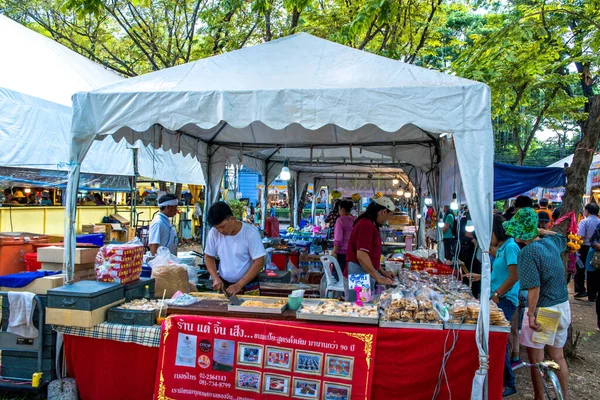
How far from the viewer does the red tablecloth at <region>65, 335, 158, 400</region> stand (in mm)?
3633

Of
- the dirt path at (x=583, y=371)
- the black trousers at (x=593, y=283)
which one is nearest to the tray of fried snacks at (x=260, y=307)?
the dirt path at (x=583, y=371)

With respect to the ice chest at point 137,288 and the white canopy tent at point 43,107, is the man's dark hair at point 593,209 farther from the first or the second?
the white canopy tent at point 43,107

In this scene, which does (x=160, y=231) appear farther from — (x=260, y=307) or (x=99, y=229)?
(x=99, y=229)

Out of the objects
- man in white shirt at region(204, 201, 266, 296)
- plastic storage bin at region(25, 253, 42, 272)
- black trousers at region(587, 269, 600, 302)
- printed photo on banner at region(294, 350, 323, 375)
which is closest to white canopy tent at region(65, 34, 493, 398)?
man in white shirt at region(204, 201, 266, 296)

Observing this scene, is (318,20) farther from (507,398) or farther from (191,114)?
(507,398)

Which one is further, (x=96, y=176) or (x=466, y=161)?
(x=96, y=176)

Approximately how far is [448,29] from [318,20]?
18.7m

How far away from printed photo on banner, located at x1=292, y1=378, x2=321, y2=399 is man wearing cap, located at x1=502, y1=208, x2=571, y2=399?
2054 mm

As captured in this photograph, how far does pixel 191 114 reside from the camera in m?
4.05

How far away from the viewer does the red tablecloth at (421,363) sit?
331 cm

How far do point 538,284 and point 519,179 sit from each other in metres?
4.27

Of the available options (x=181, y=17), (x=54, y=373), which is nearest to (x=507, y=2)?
(x=181, y=17)

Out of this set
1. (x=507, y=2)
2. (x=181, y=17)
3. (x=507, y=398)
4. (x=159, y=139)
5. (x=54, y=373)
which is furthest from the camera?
(x=181, y=17)

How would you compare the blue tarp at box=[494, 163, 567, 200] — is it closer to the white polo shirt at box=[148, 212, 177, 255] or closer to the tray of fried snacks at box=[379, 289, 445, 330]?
the tray of fried snacks at box=[379, 289, 445, 330]
